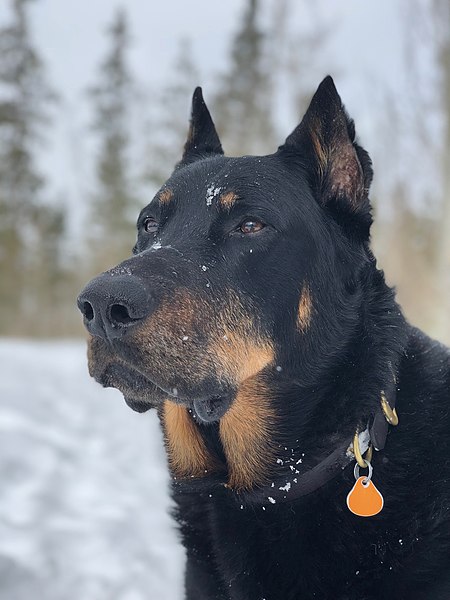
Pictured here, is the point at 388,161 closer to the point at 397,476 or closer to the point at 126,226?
the point at 397,476

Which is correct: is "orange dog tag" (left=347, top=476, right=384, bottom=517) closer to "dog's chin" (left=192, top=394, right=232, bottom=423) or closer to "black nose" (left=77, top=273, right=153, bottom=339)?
A: "dog's chin" (left=192, top=394, right=232, bottom=423)

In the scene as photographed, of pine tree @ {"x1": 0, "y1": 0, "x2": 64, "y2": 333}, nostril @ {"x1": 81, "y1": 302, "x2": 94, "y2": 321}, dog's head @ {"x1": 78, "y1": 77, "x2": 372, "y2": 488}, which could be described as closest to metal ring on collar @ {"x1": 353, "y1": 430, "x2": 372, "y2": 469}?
dog's head @ {"x1": 78, "y1": 77, "x2": 372, "y2": 488}

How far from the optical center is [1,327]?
25.8 metres

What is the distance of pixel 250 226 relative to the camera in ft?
9.14

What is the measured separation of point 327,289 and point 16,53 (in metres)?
26.4

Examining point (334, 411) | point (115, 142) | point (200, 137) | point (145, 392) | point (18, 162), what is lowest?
point (334, 411)

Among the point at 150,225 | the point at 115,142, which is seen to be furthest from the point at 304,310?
the point at 115,142

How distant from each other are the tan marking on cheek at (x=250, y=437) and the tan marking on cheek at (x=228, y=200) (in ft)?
2.65

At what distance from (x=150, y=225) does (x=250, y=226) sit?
66 cm

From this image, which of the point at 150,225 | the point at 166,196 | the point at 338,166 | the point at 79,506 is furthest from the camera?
the point at 79,506

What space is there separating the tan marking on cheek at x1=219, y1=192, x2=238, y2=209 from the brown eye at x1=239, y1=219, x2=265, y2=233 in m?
0.11

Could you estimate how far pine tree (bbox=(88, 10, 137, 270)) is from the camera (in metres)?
32.5

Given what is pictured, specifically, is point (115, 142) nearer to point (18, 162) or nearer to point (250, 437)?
point (18, 162)

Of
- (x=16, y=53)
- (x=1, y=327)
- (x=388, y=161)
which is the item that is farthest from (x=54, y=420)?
(x=16, y=53)
